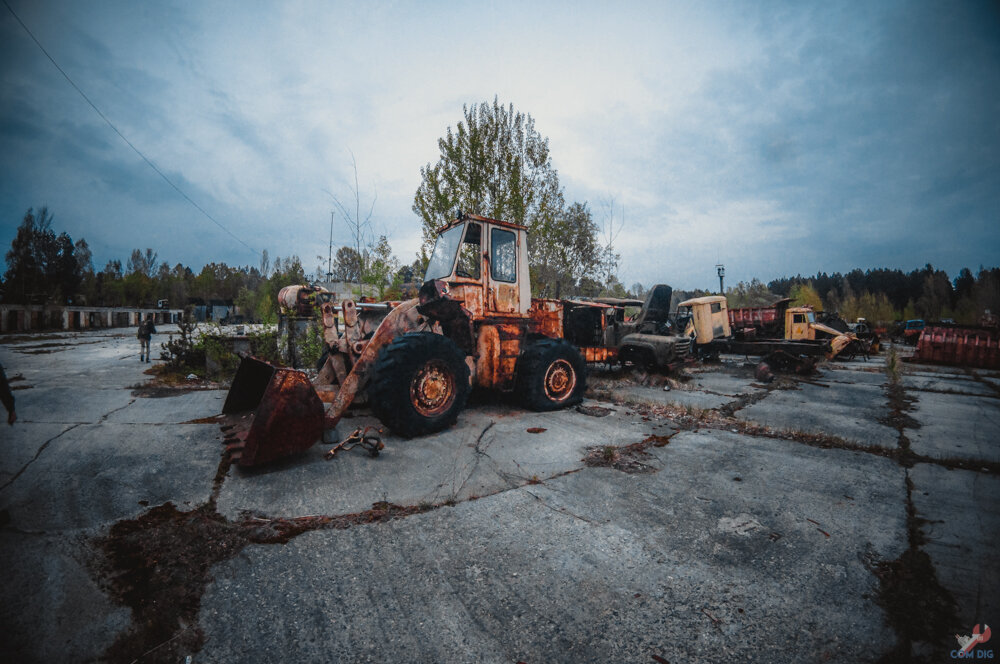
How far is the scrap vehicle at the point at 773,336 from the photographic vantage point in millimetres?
10273

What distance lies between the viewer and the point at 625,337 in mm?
8266

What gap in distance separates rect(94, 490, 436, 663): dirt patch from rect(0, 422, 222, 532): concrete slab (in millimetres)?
242

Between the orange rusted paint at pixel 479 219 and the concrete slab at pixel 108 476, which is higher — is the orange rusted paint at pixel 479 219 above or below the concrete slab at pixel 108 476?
above

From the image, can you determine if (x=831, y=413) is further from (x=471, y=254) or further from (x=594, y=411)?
(x=471, y=254)

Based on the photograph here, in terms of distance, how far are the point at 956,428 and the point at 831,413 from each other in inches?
45.6

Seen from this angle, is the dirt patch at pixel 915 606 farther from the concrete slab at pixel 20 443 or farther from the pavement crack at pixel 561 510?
the concrete slab at pixel 20 443

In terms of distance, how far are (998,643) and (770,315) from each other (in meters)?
21.2

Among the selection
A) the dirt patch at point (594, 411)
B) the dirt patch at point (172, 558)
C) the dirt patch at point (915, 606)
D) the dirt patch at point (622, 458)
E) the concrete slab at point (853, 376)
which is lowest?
the concrete slab at point (853, 376)

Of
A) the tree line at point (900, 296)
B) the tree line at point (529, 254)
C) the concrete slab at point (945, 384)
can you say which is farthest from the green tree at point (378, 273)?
the tree line at point (900, 296)

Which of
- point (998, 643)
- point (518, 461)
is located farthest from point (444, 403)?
point (998, 643)

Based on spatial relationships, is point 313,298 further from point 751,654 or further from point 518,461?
point 751,654

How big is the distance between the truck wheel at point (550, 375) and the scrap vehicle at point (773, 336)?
7.70m

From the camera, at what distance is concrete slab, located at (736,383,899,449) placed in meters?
4.40
